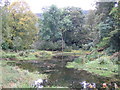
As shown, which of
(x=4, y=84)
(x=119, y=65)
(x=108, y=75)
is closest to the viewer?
(x=4, y=84)

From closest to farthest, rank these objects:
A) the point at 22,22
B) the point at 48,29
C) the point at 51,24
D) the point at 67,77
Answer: the point at 67,77 → the point at 22,22 → the point at 48,29 → the point at 51,24

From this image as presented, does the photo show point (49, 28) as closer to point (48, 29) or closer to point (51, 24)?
point (48, 29)

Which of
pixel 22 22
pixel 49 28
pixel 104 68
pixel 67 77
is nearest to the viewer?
pixel 67 77

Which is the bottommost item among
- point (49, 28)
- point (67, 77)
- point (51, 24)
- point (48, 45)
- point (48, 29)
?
point (48, 45)

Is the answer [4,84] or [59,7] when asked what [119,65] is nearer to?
[4,84]

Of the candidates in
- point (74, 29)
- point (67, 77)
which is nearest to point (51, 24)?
point (74, 29)

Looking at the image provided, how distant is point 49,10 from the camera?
3838 cm

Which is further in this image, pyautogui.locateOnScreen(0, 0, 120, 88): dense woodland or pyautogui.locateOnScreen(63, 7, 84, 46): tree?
pyautogui.locateOnScreen(63, 7, 84, 46): tree

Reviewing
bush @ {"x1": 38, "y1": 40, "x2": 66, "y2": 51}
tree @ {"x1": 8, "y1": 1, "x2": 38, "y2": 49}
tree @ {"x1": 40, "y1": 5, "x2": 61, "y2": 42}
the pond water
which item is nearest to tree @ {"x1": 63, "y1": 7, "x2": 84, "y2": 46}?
tree @ {"x1": 40, "y1": 5, "x2": 61, "y2": 42}

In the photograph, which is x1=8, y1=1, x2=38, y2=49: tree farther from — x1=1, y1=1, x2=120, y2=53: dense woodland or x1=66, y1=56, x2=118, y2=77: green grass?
x1=66, y1=56, x2=118, y2=77: green grass

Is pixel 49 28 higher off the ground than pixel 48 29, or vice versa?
pixel 49 28

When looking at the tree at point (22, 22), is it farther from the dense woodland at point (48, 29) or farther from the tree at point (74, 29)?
the tree at point (74, 29)

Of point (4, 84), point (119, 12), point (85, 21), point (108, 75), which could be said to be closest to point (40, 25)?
point (85, 21)

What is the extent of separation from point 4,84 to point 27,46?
2521 centimetres
